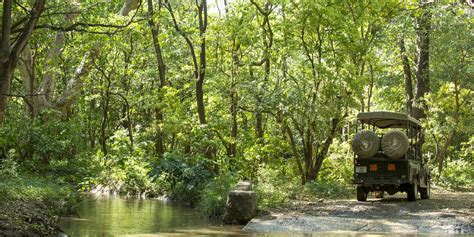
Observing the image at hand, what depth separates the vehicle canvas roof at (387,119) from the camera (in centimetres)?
1842

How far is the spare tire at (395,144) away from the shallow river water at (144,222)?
5169mm

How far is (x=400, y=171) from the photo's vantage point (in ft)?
57.4

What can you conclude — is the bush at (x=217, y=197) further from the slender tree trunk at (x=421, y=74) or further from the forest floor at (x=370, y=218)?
the slender tree trunk at (x=421, y=74)

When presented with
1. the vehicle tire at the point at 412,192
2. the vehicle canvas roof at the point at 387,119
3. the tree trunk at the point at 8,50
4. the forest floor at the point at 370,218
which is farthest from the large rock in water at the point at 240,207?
the tree trunk at the point at 8,50

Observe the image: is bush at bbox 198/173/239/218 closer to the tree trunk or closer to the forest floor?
the forest floor

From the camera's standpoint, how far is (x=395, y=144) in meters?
17.4

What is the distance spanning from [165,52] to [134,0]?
15.8ft

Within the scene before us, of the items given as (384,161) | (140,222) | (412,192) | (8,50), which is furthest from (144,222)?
(412,192)

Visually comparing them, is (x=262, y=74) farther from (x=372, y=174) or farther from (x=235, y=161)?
(x=372, y=174)

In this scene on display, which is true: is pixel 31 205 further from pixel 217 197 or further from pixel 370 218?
pixel 370 218

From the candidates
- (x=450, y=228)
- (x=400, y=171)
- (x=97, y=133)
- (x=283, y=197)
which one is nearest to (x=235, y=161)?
(x=283, y=197)

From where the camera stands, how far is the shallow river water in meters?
13.3

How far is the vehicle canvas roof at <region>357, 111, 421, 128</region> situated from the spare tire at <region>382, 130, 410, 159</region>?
1105 mm

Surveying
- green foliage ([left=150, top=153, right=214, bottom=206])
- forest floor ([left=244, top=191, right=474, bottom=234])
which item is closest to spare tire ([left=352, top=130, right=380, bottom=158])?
forest floor ([left=244, top=191, right=474, bottom=234])
